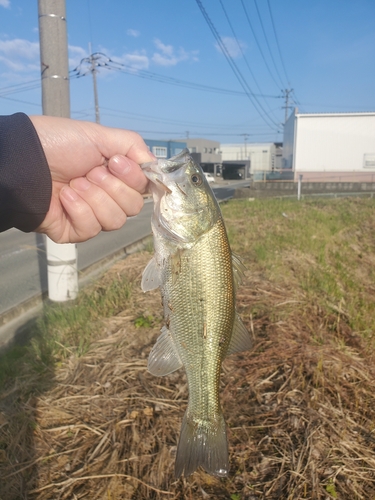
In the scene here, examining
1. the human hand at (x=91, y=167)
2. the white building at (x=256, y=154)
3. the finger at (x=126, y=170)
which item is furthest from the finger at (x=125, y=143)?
the white building at (x=256, y=154)

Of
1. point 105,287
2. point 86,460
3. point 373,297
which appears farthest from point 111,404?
point 373,297

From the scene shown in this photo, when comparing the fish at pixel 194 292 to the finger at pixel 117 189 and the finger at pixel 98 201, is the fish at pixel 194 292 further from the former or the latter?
the finger at pixel 98 201

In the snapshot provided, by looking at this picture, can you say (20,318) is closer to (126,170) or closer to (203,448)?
(126,170)

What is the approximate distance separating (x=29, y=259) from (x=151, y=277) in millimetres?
7859

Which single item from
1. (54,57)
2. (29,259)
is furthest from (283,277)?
(29,259)

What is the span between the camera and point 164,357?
203 cm

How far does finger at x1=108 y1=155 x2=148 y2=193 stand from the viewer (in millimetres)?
2246

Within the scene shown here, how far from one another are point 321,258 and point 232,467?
555 centimetres

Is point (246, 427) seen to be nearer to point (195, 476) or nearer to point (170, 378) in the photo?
point (195, 476)

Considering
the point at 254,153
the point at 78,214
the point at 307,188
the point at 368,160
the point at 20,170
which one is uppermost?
the point at 254,153

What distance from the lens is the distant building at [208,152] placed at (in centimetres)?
6525

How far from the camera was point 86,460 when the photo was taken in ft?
9.07

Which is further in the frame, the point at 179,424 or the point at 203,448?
the point at 179,424

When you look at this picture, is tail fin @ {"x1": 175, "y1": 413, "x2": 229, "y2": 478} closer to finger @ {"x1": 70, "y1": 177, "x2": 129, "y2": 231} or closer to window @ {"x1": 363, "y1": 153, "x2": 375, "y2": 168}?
finger @ {"x1": 70, "y1": 177, "x2": 129, "y2": 231}
